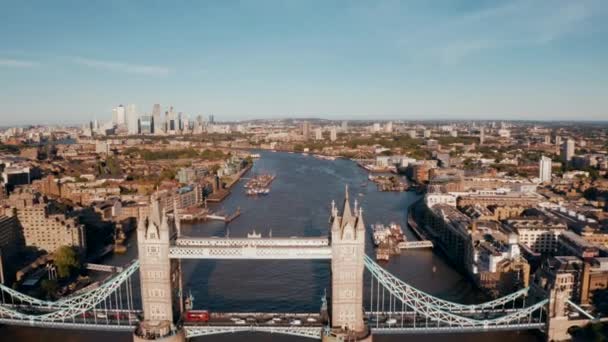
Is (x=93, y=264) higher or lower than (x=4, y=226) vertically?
lower

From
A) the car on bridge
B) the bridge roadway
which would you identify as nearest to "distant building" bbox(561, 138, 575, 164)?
the bridge roadway

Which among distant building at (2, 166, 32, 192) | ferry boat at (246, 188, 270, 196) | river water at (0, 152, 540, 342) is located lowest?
river water at (0, 152, 540, 342)

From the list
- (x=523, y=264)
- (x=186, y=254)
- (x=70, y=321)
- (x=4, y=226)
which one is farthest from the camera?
(x=4, y=226)

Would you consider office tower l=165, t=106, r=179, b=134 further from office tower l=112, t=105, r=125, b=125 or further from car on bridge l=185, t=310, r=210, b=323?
car on bridge l=185, t=310, r=210, b=323

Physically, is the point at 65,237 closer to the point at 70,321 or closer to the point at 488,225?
the point at 70,321

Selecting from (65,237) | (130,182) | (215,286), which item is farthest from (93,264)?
(130,182)

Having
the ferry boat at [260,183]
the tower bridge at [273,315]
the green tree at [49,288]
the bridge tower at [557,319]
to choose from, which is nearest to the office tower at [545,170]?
the ferry boat at [260,183]

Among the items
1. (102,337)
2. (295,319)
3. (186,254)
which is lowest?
(102,337)
